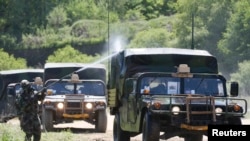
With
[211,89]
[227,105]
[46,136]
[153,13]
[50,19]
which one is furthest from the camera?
[153,13]

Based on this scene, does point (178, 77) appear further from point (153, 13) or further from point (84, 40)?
point (153, 13)

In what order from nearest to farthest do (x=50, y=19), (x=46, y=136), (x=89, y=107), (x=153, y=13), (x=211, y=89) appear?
(x=211, y=89) → (x=46, y=136) → (x=89, y=107) → (x=50, y=19) → (x=153, y=13)

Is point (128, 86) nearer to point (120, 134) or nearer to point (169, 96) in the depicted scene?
point (120, 134)

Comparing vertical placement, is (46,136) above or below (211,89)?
below

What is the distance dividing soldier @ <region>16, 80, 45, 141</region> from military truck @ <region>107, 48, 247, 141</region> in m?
2.00

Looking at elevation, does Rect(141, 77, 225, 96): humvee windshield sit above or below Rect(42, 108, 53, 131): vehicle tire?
above

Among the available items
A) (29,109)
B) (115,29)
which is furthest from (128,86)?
(115,29)

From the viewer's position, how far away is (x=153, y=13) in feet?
327

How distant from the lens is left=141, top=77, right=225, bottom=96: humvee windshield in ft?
52.9

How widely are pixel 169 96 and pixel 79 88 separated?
901 centimetres

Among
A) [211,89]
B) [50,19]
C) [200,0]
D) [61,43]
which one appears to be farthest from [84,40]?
→ [211,89]

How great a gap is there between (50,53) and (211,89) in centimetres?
6183

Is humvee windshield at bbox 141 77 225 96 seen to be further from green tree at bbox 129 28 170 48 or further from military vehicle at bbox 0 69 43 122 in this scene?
green tree at bbox 129 28 170 48

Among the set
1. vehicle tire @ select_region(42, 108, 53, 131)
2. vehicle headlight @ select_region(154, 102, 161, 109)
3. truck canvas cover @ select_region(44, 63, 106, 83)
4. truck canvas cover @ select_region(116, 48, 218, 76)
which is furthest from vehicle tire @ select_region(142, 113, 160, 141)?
truck canvas cover @ select_region(44, 63, 106, 83)
